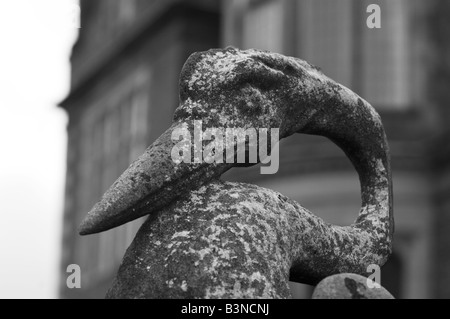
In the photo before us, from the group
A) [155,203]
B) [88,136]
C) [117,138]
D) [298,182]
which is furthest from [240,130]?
[88,136]

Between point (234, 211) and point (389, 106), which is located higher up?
point (389, 106)

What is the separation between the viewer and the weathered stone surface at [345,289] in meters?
2.18

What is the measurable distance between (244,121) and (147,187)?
0.30 meters

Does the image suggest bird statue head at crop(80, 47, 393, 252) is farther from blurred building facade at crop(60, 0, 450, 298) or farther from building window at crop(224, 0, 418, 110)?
building window at crop(224, 0, 418, 110)

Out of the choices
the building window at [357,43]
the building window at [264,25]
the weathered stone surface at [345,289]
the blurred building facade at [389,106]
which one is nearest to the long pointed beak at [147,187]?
the weathered stone surface at [345,289]

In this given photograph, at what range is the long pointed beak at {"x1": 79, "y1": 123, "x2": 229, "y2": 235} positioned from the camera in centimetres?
222

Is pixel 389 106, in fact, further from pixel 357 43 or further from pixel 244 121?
pixel 244 121

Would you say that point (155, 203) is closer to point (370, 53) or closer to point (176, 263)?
point (176, 263)

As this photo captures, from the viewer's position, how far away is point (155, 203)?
227cm

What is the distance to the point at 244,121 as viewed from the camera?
2406 mm

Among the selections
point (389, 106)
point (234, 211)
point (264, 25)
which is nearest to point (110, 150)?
point (264, 25)

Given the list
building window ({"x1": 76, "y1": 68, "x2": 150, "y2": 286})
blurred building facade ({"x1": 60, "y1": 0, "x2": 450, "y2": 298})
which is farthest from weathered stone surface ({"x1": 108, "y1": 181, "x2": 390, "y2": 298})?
building window ({"x1": 76, "y1": 68, "x2": 150, "y2": 286})
